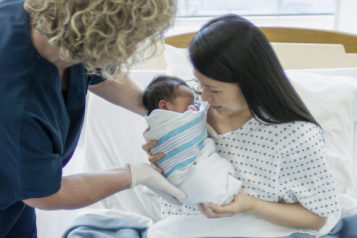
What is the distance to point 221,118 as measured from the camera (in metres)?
1.35

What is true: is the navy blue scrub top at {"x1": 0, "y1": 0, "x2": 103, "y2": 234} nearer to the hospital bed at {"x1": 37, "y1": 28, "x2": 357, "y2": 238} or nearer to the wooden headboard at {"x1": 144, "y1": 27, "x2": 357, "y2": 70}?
the hospital bed at {"x1": 37, "y1": 28, "x2": 357, "y2": 238}

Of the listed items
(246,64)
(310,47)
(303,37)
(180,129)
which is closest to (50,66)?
(180,129)

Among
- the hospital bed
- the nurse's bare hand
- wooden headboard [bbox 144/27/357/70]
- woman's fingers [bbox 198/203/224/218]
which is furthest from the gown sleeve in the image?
wooden headboard [bbox 144/27/357/70]

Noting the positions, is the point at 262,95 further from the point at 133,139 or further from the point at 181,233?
the point at 133,139

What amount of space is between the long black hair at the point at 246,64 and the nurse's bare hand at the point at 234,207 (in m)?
0.31

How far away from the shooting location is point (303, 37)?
234 centimetres

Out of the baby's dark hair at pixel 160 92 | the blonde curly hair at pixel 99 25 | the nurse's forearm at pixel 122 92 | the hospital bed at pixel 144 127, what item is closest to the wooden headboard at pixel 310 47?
the hospital bed at pixel 144 127

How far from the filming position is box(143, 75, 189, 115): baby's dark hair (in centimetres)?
129

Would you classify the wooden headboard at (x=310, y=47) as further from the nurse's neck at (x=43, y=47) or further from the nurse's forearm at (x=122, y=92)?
the nurse's neck at (x=43, y=47)

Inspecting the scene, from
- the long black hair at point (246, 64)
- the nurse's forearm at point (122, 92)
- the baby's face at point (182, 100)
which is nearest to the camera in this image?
the long black hair at point (246, 64)

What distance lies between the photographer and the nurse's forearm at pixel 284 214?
1213 millimetres

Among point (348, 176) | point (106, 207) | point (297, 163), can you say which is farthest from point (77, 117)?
point (348, 176)

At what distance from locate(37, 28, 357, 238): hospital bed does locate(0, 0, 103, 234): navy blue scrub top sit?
0.72m

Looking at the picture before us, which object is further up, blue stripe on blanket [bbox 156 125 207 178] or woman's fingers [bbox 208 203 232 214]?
blue stripe on blanket [bbox 156 125 207 178]
